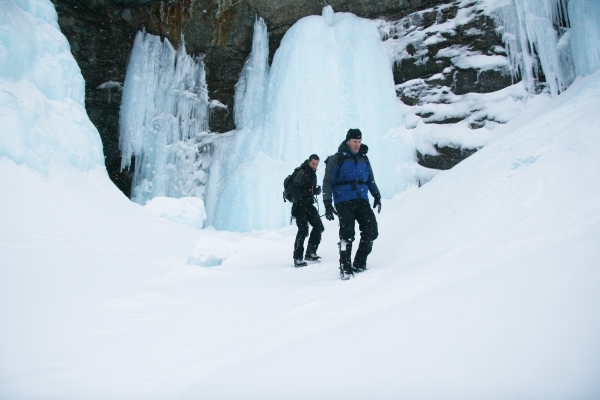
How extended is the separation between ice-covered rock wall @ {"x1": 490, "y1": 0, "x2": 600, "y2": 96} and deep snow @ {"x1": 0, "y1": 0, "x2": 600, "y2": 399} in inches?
272

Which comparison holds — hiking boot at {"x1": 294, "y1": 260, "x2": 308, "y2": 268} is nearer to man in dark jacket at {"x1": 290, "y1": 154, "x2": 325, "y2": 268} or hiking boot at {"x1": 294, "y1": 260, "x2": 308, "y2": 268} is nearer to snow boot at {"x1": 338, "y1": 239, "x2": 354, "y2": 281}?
man in dark jacket at {"x1": 290, "y1": 154, "x2": 325, "y2": 268}

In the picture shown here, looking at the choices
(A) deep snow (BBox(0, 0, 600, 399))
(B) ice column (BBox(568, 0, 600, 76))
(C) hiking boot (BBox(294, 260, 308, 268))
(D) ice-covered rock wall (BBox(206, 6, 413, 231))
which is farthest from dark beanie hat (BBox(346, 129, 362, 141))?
(B) ice column (BBox(568, 0, 600, 76))

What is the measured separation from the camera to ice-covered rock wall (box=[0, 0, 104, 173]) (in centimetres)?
641

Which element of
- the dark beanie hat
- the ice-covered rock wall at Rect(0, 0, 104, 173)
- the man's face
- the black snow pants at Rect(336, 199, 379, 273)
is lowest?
the black snow pants at Rect(336, 199, 379, 273)

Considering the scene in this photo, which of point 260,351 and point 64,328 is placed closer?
point 260,351

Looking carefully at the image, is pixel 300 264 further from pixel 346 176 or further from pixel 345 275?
pixel 346 176

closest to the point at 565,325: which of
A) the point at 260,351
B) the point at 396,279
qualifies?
the point at 260,351

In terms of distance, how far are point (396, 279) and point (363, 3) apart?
13.1 m

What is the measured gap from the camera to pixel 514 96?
10.9m

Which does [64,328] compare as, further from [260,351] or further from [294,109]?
[294,109]

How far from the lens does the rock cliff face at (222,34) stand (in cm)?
1220

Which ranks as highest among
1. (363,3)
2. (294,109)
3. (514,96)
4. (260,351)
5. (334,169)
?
(363,3)

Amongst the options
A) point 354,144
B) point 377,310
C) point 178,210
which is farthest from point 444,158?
point 377,310

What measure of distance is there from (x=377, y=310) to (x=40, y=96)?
8.30 metres
